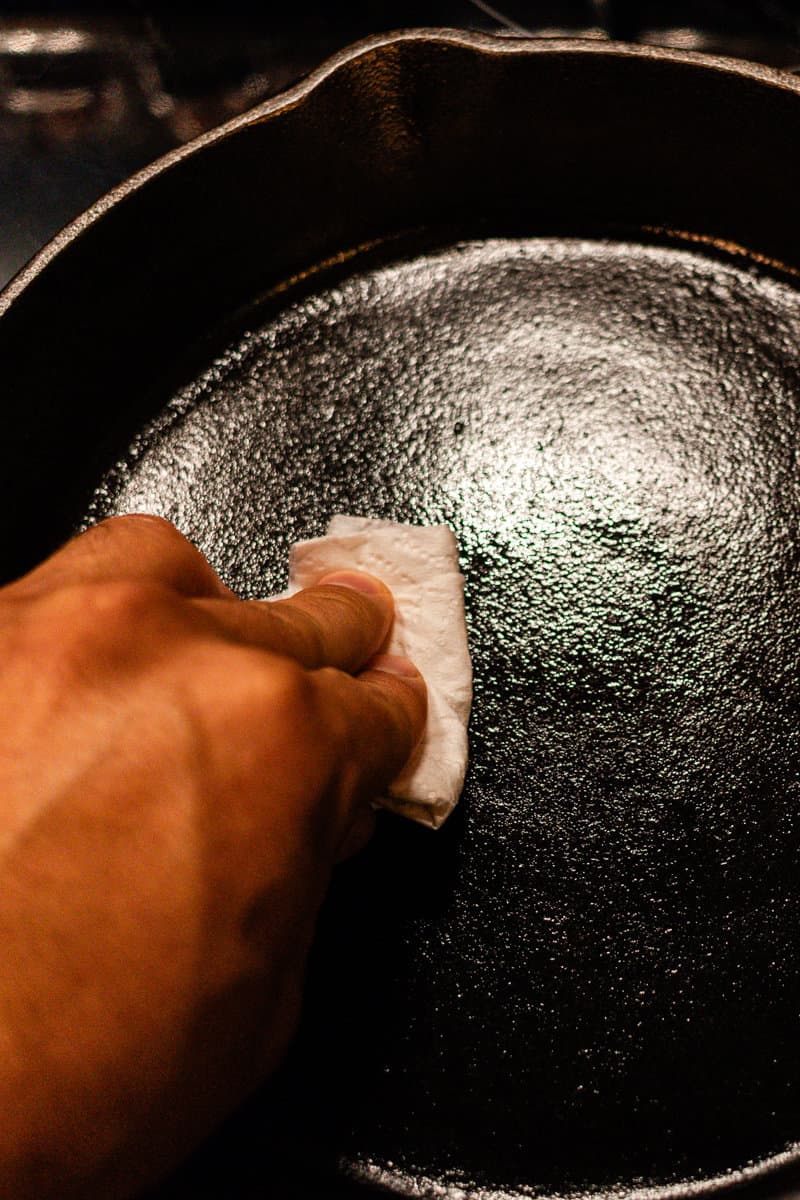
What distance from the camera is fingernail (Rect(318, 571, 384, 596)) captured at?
0.75m

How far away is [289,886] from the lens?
0.42 m

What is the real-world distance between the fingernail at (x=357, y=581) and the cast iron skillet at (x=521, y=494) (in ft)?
0.33

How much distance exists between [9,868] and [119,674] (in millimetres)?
90

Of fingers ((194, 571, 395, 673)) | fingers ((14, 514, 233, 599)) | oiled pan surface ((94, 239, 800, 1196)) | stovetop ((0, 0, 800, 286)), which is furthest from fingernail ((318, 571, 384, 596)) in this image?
stovetop ((0, 0, 800, 286))

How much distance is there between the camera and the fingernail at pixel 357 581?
0.75 m

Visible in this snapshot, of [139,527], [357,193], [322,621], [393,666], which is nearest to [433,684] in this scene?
[393,666]

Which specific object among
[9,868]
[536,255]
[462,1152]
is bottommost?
[462,1152]

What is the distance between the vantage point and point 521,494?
85 centimetres

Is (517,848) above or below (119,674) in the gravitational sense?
below

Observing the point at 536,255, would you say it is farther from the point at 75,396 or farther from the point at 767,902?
the point at 767,902

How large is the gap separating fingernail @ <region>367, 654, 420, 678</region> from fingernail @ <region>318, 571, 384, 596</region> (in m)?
0.06

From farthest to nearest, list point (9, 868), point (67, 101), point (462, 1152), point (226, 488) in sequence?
point (67, 101) < point (226, 488) < point (462, 1152) < point (9, 868)

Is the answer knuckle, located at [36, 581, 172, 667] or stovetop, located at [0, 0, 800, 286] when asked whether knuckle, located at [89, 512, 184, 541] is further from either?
stovetop, located at [0, 0, 800, 286]

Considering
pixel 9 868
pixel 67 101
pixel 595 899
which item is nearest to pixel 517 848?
pixel 595 899
